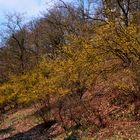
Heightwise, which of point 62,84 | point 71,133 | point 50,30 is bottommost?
point 71,133

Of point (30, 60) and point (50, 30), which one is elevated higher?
point (50, 30)

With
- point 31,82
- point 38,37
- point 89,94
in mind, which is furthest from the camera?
point 38,37

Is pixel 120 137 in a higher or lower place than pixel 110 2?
lower

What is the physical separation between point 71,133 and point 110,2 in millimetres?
8344

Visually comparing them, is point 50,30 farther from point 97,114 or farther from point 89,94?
point 97,114

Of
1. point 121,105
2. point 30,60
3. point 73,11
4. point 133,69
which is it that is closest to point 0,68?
point 30,60

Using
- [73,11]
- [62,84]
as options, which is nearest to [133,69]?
[62,84]

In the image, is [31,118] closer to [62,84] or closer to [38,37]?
[62,84]

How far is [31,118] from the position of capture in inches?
1243

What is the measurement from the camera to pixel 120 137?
16250 mm

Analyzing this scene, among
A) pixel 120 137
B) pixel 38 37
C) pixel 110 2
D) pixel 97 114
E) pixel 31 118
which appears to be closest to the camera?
pixel 120 137

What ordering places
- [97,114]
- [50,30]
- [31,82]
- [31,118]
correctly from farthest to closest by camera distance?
[50,30] → [31,118] → [31,82] → [97,114]

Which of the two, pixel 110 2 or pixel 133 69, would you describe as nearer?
pixel 133 69

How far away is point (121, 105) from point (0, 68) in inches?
1587
